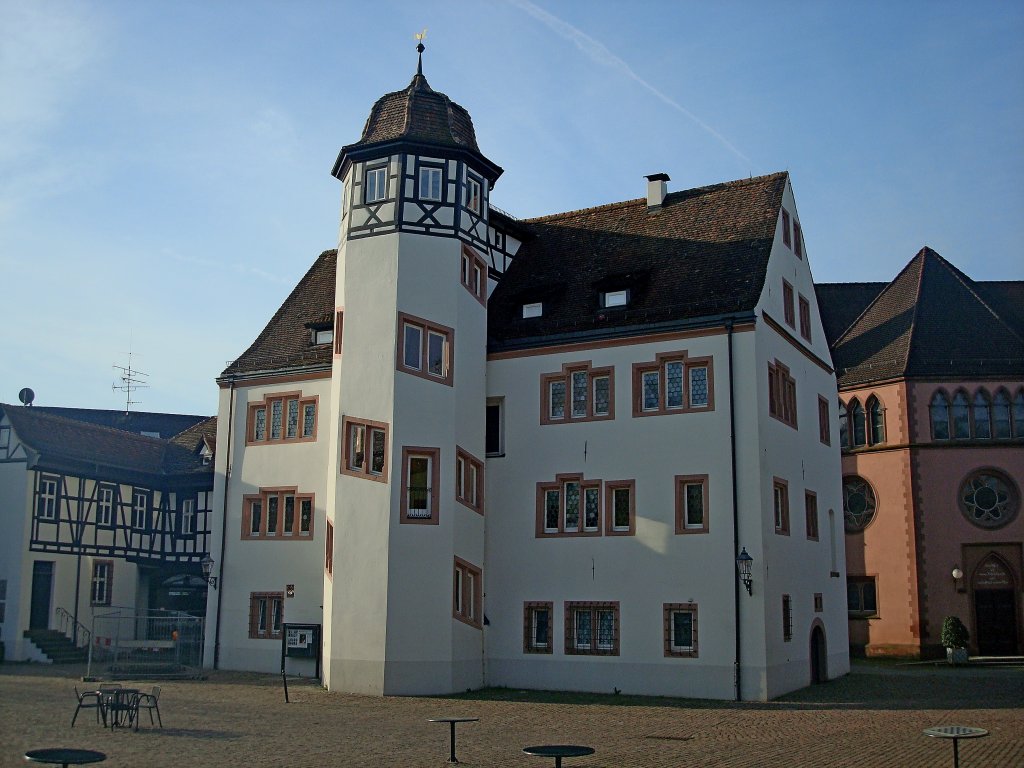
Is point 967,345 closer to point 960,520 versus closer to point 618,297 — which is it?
point 960,520

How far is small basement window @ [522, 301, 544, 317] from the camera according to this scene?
104 ft

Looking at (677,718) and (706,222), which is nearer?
(677,718)

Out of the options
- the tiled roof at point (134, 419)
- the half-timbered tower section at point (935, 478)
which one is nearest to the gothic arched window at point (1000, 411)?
the half-timbered tower section at point (935, 478)

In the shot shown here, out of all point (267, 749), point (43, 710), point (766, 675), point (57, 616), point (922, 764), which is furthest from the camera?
point (57, 616)

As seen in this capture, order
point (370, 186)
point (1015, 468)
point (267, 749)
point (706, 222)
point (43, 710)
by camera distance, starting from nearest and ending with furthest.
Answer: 1. point (267, 749)
2. point (43, 710)
3. point (370, 186)
4. point (706, 222)
5. point (1015, 468)

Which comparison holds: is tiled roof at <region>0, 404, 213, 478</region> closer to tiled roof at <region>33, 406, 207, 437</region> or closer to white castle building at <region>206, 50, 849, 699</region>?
white castle building at <region>206, 50, 849, 699</region>

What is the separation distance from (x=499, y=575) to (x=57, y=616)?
16.6 m

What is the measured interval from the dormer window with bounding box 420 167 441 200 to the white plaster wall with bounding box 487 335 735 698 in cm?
497

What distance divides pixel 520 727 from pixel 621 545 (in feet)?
27.2

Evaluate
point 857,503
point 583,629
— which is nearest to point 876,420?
point 857,503

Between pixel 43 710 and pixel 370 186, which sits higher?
pixel 370 186

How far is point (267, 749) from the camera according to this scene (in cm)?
1747

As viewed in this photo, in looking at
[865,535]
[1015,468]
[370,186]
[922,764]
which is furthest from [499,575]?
[1015,468]

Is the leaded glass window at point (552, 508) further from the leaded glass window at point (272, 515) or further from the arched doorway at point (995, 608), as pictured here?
the arched doorway at point (995, 608)
